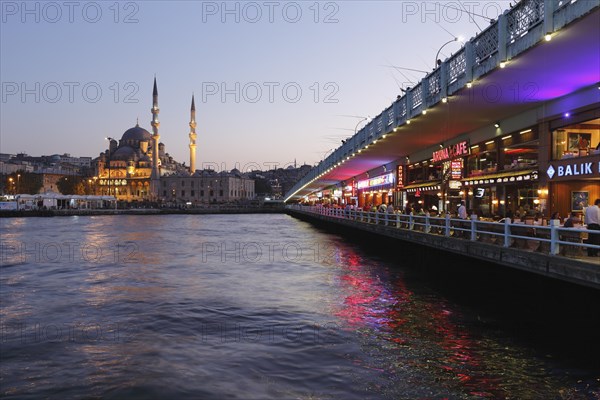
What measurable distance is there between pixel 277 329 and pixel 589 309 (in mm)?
6592

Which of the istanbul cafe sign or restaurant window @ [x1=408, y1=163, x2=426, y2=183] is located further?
restaurant window @ [x1=408, y1=163, x2=426, y2=183]

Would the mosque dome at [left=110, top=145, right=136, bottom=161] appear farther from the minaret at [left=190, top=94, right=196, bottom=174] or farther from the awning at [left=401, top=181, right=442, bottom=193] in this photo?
the awning at [left=401, top=181, right=442, bottom=193]

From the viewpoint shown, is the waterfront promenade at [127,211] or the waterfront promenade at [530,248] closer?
the waterfront promenade at [530,248]

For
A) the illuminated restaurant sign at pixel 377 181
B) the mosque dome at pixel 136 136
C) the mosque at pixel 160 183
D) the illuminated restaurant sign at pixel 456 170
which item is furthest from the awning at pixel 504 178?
the mosque dome at pixel 136 136

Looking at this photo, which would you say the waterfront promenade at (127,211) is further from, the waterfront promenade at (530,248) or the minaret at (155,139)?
the waterfront promenade at (530,248)

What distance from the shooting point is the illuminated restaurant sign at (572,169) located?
17748 mm

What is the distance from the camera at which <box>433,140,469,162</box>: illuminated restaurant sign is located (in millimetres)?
29591

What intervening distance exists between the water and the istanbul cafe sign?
5102 mm

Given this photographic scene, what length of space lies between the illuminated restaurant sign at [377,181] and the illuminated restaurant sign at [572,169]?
27873 mm

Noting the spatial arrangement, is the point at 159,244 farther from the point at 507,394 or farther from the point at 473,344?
the point at 507,394

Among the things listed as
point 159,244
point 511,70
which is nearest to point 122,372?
point 511,70

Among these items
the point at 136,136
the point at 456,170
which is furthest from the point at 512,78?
the point at 136,136

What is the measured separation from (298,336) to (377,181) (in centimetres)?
4335

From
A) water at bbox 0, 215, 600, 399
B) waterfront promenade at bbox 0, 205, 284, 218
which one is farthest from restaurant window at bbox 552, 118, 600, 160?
waterfront promenade at bbox 0, 205, 284, 218
